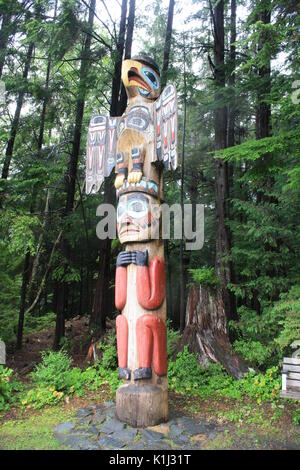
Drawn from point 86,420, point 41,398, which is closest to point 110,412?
point 86,420

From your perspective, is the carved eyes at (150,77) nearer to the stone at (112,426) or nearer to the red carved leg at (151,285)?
the red carved leg at (151,285)

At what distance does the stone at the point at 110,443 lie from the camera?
402 centimetres

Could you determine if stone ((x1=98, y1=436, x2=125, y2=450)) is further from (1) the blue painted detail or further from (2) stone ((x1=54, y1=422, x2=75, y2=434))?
(1) the blue painted detail

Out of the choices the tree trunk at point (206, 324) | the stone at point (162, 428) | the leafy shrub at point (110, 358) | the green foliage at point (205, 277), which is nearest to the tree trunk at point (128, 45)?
the green foliage at point (205, 277)

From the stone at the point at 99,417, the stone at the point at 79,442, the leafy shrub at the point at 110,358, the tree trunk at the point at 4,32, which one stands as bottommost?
the stone at the point at 79,442

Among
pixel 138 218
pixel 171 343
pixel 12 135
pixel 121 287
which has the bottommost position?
pixel 171 343

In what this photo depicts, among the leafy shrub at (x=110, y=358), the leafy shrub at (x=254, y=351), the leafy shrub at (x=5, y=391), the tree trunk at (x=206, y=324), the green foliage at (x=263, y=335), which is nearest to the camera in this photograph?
the leafy shrub at (x=5, y=391)

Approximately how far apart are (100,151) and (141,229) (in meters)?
1.65

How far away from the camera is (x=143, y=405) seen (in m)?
4.53

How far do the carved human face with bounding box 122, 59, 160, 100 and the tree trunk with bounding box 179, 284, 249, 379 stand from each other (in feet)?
11.7

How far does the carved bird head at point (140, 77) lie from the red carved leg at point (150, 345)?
10.9ft

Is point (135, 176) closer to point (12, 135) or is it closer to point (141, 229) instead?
point (141, 229)

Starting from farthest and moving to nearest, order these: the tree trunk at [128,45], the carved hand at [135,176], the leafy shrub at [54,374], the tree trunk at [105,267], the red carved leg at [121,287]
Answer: the tree trunk at [128,45], the tree trunk at [105,267], the leafy shrub at [54,374], the carved hand at [135,176], the red carved leg at [121,287]

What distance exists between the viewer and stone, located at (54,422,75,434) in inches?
177
